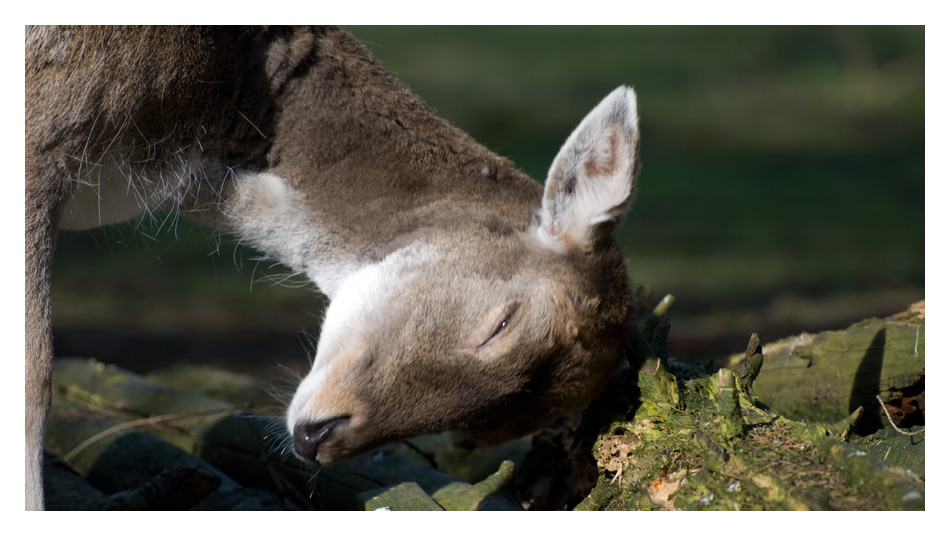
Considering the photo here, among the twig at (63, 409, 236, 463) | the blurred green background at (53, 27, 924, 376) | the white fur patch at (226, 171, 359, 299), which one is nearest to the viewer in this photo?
the white fur patch at (226, 171, 359, 299)

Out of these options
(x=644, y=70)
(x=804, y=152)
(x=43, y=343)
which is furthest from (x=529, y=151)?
(x=43, y=343)

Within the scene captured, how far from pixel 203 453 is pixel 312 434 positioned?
4.00ft

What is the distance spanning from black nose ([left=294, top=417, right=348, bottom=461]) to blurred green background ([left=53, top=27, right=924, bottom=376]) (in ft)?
4.12

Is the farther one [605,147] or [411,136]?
[411,136]

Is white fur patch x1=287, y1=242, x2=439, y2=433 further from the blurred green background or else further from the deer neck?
the blurred green background

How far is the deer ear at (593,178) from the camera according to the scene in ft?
9.12

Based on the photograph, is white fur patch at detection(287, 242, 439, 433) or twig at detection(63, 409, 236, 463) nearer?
white fur patch at detection(287, 242, 439, 433)

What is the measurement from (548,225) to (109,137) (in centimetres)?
150

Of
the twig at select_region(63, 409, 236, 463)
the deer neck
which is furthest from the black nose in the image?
the twig at select_region(63, 409, 236, 463)

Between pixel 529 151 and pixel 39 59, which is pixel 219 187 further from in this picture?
pixel 529 151

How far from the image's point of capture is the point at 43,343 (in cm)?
288

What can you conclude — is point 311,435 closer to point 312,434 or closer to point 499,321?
point 312,434

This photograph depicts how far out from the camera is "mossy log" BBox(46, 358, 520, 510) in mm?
3346

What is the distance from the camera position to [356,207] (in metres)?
3.33
